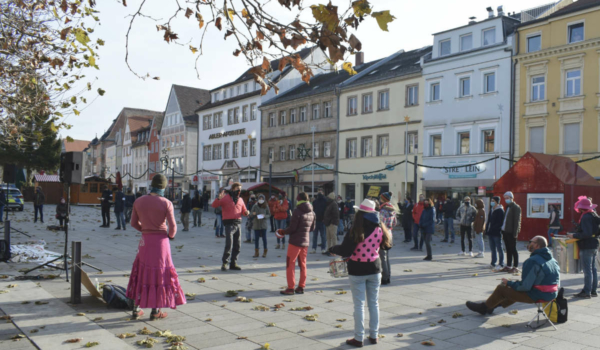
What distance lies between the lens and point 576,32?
2988 cm

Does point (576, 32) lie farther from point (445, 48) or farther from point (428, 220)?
point (428, 220)

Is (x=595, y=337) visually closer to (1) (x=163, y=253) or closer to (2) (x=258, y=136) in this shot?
(1) (x=163, y=253)

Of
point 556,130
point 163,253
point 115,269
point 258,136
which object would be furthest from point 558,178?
point 258,136

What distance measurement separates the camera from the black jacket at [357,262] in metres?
6.27

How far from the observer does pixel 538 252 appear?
24.4 ft

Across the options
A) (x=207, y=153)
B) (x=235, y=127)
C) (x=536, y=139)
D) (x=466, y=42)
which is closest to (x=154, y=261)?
(x=536, y=139)

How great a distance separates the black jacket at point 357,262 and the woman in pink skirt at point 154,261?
226cm

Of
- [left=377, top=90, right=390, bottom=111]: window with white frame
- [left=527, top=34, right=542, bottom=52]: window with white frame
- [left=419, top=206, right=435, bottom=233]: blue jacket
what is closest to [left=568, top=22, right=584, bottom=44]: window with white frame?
[left=527, top=34, right=542, bottom=52]: window with white frame

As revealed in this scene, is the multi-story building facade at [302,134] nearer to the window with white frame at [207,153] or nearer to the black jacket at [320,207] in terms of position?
the window with white frame at [207,153]

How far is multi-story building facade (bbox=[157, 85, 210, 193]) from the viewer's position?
218 feet

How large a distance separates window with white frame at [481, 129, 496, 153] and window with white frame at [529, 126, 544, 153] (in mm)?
2157

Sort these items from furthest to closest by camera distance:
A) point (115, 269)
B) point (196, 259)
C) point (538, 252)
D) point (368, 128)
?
point (368, 128) → point (196, 259) → point (115, 269) → point (538, 252)

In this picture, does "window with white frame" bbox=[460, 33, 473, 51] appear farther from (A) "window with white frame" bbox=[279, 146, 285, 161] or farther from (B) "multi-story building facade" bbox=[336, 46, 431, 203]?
(A) "window with white frame" bbox=[279, 146, 285, 161]

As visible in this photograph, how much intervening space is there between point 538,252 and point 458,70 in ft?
96.6
